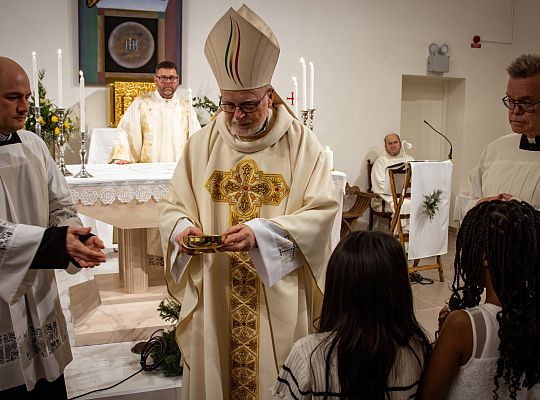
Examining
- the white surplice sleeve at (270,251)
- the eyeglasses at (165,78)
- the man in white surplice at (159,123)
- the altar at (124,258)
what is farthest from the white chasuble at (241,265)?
the eyeglasses at (165,78)

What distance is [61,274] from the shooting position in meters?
5.44

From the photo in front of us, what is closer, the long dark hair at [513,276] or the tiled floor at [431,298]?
the long dark hair at [513,276]

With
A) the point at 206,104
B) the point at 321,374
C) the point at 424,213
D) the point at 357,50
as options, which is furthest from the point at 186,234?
the point at 357,50

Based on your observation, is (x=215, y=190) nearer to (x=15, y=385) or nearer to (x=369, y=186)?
(x=15, y=385)

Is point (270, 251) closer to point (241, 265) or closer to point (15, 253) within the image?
point (241, 265)

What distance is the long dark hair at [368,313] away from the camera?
1.35m

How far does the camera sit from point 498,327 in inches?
52.5

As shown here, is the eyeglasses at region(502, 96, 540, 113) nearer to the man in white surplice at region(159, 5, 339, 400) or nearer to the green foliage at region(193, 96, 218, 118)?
the man in white surplice at region(159, 5, 339, 400)

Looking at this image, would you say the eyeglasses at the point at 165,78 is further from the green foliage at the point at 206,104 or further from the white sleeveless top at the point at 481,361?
the white sleeveless top at the point at 481,361

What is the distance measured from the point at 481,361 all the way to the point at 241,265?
1.07 m

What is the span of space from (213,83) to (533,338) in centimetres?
594

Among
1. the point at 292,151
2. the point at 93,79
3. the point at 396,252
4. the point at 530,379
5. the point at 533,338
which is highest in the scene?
the point at 93,79

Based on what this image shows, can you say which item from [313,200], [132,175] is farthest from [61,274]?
[313,200]

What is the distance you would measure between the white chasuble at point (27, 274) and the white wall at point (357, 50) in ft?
15.3
